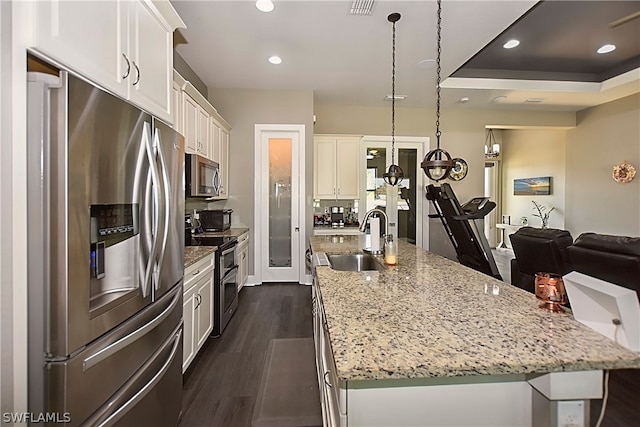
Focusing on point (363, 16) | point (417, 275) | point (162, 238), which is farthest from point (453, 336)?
point (363, 16)

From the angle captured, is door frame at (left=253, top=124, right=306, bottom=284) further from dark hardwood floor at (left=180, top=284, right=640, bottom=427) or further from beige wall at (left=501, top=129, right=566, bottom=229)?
beige wall at (left=501, top=129, right=566, bottom=229)

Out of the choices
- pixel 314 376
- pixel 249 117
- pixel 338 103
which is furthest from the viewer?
pixel 338 103

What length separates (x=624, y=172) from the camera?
17.8 ft

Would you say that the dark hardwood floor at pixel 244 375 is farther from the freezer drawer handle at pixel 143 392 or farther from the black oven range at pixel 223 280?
the freezer drawer handle at pixel 143 392

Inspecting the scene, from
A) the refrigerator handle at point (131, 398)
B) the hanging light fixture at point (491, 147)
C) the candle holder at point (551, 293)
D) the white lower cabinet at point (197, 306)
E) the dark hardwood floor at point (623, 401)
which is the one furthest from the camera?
the hanging light fixture at point (491, 147)

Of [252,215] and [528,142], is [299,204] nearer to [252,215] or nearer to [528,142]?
[252,215]

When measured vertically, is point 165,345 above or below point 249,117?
below

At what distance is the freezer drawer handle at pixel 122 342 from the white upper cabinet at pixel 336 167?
3.94 meters

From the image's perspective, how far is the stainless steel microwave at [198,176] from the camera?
10.6ft

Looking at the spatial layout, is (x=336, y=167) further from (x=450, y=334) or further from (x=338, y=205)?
(x=450, y=334)

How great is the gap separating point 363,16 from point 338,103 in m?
2.80

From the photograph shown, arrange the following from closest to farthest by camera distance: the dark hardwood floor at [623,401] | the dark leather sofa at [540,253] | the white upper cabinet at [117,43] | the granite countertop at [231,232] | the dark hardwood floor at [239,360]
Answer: the white upper cabinet at [117,43] → the dark hardwood floor at [623,401] → the dark hardwood floor at [239,360] → the dark leather sofa at [540,253] → the granite countertop at [231,232]

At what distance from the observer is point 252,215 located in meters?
5.00

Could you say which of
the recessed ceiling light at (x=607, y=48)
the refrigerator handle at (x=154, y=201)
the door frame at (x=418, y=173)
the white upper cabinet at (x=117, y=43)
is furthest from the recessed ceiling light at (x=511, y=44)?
the refrigerator handle at (x=154, y=201)
